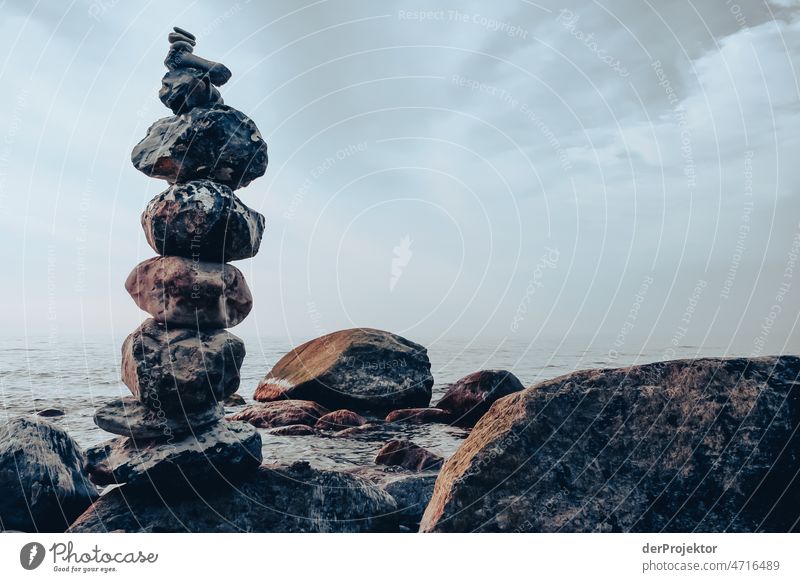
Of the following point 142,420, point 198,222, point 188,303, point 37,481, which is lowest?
point 37,481

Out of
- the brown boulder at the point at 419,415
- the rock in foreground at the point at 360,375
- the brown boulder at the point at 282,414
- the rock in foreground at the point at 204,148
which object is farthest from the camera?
the rock in foreground at the point at 360,375

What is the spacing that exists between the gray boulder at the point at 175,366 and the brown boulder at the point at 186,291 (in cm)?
17

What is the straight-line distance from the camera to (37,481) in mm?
7047

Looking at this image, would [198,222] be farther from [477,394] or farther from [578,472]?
[477,394]

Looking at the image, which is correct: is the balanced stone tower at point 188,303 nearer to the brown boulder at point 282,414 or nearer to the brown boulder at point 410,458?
the brown boulder at point 410,458

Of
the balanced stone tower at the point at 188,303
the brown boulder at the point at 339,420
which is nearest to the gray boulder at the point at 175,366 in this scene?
the balanced stone tower at the point at 188,303

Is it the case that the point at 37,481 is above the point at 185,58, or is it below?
below

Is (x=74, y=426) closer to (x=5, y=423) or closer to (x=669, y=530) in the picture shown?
(x=5, y=423)

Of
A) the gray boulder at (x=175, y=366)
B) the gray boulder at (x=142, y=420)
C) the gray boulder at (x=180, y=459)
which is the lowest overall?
the gray boulder at (x=180, y=459)

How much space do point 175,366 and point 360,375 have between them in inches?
346

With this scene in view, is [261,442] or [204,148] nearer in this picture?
[204,148]

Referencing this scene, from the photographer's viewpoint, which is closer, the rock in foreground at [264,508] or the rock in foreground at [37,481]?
the rock in foreground at [264,508]

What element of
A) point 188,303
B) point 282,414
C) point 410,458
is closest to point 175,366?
point 188,303

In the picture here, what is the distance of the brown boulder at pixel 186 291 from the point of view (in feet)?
22.9
